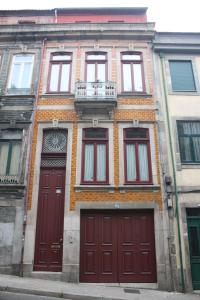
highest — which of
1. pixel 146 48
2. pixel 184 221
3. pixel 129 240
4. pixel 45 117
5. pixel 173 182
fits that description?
pixel 146 48

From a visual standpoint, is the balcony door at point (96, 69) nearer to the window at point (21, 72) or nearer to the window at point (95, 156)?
the window at point (95, 156)

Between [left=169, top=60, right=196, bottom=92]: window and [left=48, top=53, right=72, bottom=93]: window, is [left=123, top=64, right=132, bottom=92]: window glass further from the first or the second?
[left=48, top=53, right=72, bottom=93]: window

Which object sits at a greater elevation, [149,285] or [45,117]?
[45,117]

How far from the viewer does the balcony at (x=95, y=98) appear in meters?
11.7

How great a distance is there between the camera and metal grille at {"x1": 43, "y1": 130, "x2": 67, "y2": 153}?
1153 centimetres

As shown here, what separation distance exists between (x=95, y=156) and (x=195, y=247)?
17.1 feet

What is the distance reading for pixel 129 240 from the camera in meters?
10.2

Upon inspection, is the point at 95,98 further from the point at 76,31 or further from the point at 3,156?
the point at 3,156

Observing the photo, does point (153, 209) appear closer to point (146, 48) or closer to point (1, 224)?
point (1, 224)

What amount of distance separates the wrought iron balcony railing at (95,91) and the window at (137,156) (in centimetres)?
175

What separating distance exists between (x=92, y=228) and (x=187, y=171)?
14.5 feet

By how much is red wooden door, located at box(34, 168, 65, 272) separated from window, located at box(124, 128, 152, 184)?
9.08ft

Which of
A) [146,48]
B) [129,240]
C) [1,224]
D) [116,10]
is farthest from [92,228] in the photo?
[116,10]

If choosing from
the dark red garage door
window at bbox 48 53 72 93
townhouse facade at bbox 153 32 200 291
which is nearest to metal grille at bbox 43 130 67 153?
window at bbox 48 53 72 93
